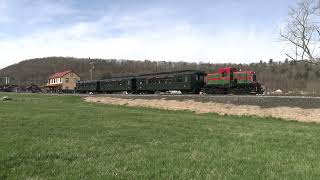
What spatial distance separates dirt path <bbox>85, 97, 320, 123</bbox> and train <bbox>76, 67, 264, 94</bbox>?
7800mm

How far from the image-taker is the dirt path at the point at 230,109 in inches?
1160

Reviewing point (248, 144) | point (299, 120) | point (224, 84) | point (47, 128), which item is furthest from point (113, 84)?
point (248, 144)

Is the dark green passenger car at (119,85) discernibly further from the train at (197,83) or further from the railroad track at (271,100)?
the railroad track at (271,100)

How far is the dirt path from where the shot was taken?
96.7 ft

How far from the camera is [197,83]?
182ft

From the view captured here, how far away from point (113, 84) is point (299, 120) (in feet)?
170

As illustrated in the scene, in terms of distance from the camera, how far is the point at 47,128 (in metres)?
17.7

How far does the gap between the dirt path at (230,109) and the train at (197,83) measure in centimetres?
780

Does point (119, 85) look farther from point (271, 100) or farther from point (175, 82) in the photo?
point (271, 100)

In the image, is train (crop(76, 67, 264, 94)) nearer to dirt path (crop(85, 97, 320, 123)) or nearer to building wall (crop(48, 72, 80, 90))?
dirt path (crop(85, 97, 320, 123))

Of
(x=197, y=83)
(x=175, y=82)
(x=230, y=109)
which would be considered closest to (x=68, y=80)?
(x=175, y=82)

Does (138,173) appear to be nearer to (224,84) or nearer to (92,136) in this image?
(92,136)

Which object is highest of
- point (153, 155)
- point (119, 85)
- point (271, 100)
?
point (119, 85)

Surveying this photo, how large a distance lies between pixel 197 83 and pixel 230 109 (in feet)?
64.6
